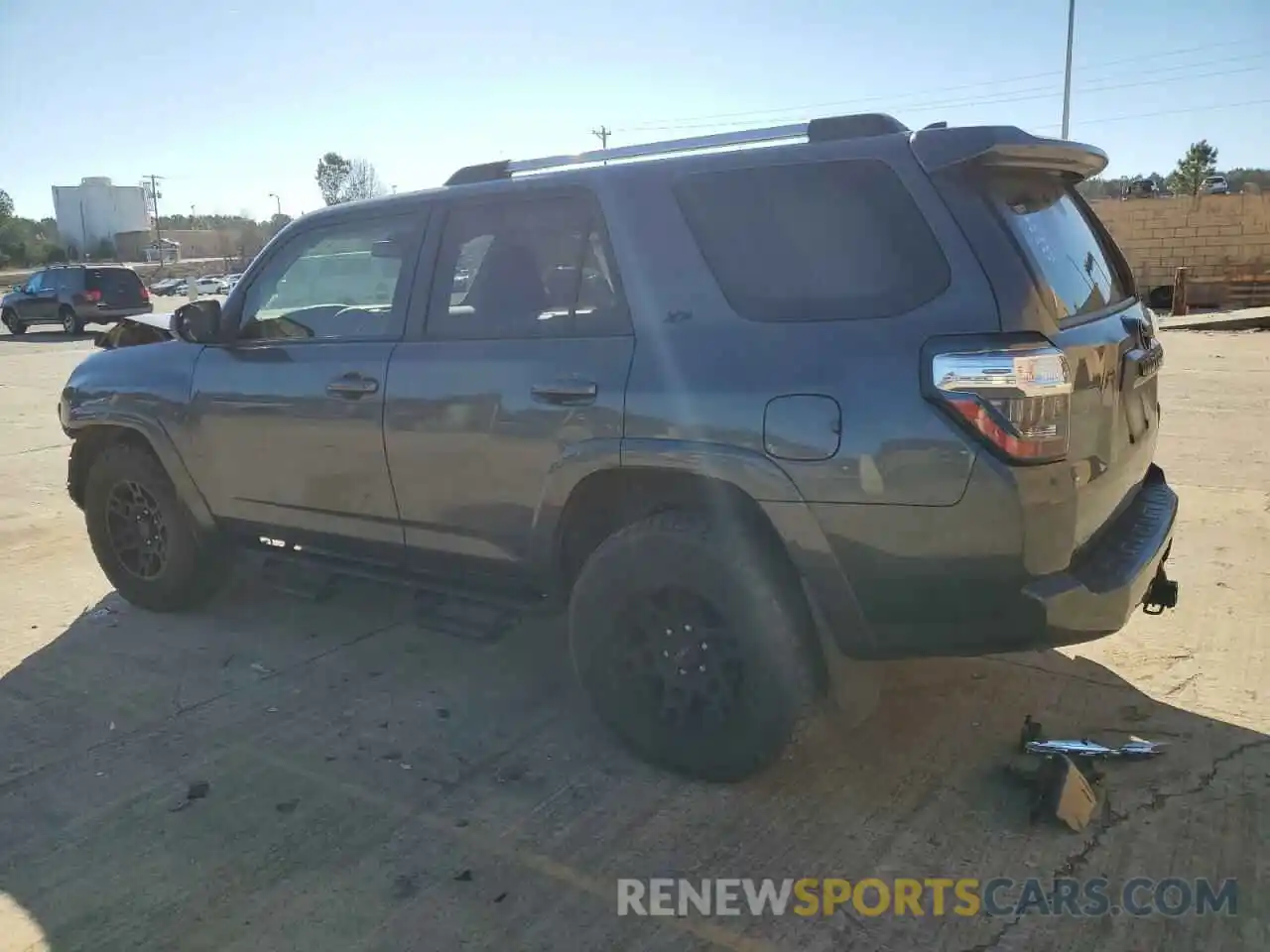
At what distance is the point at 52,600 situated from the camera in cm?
526

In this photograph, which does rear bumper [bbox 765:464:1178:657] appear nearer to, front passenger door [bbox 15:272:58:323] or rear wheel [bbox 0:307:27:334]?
front passenger door [bbox 15:272:58:323]

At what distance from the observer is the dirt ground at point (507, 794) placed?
8.68ft

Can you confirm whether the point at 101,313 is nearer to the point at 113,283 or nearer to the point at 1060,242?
the point at 113,283

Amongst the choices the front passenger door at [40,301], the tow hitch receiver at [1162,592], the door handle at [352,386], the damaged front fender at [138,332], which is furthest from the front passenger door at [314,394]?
the front passenger door at [40,301]

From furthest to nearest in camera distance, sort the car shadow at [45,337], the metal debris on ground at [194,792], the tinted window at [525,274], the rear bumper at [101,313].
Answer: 1. the rear bumper at [101,313]
2. the car shadow at [45,337]
3. the tinted window at [525,274]
4. the metal debris on ground at [194,792]

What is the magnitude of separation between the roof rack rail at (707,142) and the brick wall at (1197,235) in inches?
1018

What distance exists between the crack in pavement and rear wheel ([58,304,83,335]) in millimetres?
27397

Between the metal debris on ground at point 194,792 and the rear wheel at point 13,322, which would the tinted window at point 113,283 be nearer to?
the rear wheel at point 13,322

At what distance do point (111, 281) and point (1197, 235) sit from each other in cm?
2786

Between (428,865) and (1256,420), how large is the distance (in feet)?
28.2

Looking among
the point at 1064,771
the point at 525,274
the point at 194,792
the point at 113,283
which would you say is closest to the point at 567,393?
the point at 525,274

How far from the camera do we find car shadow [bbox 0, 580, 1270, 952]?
2650 millimetres

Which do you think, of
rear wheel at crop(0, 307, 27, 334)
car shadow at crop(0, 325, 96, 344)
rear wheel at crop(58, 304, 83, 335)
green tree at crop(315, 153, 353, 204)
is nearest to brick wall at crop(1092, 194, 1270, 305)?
car shadow at crop(0, 325, 96, 344)

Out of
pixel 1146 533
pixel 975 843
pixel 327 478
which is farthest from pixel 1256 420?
pixel 327 478
